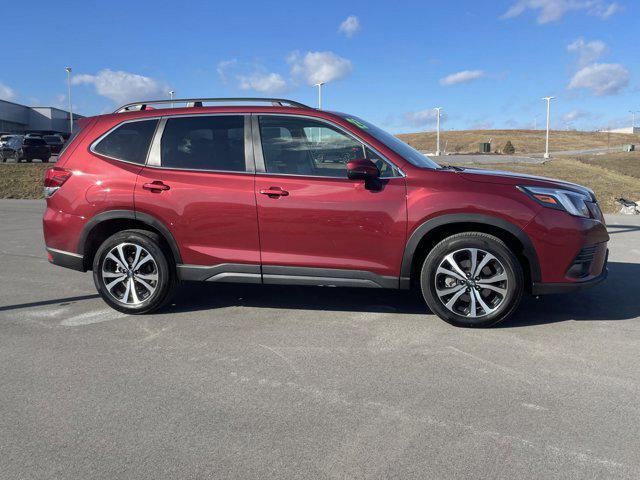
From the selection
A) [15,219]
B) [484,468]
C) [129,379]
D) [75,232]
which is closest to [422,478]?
[484,468]

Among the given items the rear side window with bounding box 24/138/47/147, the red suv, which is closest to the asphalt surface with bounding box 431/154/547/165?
the rear side window with bounding box 24/138/47/147

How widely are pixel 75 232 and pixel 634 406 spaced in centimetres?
473

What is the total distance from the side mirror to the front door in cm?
10

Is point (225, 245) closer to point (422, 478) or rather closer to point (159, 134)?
point (159, 134)

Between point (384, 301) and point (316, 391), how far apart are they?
227cm

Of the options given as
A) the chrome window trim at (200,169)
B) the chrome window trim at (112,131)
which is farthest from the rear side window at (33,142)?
the chrome window trim at (200,169)

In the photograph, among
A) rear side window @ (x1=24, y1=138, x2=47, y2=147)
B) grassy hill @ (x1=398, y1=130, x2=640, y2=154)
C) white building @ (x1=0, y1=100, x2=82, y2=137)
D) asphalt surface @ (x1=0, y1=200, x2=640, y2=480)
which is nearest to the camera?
asphalt surface @ (x1=0, y1=200, x2=640, y2=480)

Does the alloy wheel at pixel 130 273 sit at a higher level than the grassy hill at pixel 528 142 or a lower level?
lower

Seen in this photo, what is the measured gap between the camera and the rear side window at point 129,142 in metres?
5.19

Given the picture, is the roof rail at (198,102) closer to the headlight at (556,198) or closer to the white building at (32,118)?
the headlight at (556,198)

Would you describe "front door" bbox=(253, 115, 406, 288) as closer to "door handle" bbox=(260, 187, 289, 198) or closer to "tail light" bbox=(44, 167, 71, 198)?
"door handle" bbox=(260, 187, 289, 198)

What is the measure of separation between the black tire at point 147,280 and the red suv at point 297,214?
13 millimetres

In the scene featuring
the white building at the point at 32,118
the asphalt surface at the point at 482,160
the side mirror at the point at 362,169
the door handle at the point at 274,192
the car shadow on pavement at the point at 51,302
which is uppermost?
the white building at the point at 32,118

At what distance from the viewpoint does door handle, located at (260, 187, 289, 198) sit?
187 inches
